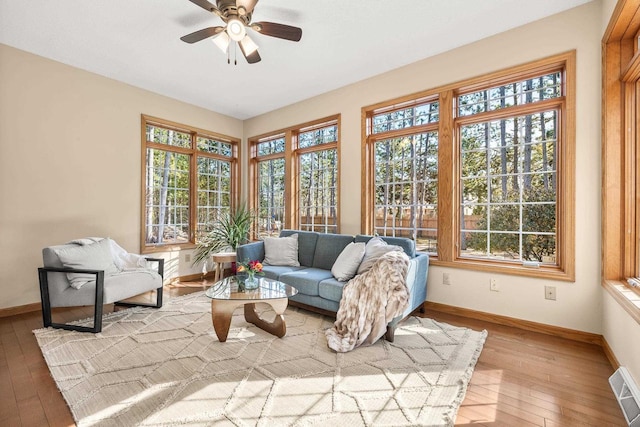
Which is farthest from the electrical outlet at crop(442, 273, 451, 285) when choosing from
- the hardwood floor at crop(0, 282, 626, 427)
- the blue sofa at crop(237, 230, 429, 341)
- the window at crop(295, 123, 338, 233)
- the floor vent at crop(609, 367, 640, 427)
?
the window at crop(295, 123, 338, 233)

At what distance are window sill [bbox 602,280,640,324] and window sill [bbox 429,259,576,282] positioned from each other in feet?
1.07

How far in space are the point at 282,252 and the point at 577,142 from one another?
3442 mm

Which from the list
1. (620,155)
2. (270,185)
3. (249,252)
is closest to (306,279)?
(249,252)

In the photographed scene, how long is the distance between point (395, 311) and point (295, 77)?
11.1ft

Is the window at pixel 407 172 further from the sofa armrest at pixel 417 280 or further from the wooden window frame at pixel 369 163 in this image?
the sofa armrest at pixel 417 280

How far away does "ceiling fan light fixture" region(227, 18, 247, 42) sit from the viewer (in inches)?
103

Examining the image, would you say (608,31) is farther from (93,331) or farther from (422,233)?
(93,331)

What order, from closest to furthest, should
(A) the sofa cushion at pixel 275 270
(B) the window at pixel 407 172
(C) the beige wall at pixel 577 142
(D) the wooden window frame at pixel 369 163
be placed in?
(C) the beige wall at pixel 577 142 → (A) the sofa cushion at pixel 275 270 → (B) the window at pixel 407 172 → (D) the wooden window frame at pixel 369 163

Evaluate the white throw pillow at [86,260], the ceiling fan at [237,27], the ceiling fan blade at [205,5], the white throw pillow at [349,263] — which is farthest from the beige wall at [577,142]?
the white throw pillow at [86,260]

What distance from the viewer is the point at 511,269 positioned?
314 cm

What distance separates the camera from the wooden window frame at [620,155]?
94.0 inches

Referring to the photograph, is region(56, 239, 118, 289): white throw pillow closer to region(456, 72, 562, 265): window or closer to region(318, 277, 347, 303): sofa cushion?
region(318, 277, 347, 303): sofa cushion

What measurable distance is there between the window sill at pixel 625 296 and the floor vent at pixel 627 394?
40 cm

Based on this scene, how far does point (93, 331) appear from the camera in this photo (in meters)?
2.92
